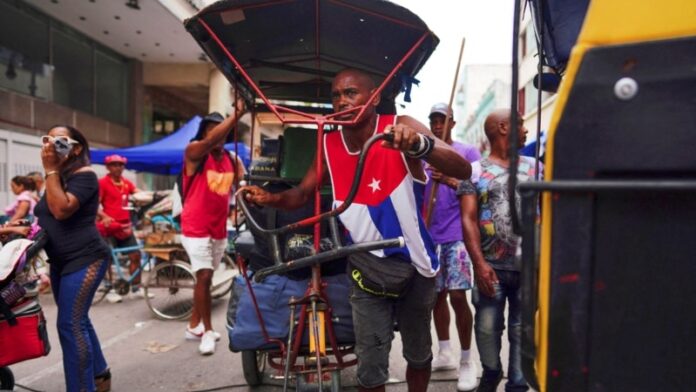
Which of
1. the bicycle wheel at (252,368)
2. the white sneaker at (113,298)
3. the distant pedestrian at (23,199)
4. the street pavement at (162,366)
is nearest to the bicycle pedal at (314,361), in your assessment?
the bicycle wheel at (252,368)

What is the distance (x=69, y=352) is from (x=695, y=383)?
3390mm

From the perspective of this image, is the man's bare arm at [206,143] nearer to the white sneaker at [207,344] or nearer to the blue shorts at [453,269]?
the white sneaker at [207,344]

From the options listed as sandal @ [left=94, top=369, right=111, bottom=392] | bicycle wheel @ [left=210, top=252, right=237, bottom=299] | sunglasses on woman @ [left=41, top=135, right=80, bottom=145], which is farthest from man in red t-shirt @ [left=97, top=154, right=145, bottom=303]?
sunglasses on woman @ [left=41, top=135, right=80, bottom=145]

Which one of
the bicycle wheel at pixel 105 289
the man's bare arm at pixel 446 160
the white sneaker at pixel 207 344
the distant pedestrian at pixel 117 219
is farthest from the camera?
the distant pedestrian at pixel 117 219

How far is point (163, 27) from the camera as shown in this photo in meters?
13.4

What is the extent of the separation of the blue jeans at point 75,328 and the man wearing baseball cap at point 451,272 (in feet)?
8.08

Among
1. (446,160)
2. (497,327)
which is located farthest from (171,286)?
(446,160)

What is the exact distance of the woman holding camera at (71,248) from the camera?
3143 mm

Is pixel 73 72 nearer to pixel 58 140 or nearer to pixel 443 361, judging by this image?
pixel 58 140

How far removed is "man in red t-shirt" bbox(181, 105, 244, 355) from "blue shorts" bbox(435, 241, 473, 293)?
89.0 inches

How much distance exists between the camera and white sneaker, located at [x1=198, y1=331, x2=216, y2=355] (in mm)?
4633

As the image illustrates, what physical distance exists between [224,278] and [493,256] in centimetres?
461

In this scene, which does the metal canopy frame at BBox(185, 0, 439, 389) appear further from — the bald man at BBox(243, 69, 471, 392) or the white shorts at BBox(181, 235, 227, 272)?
the white shorts at BBox(181, 235, 227, 272)

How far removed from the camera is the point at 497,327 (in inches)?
123
